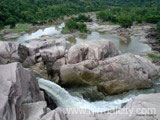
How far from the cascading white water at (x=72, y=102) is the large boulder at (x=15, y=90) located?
11.8 feet

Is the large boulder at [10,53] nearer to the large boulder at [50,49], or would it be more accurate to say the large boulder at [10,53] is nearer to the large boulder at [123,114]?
the large boulder at [50,49]

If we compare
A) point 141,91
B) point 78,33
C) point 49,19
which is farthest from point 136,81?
point 49,19

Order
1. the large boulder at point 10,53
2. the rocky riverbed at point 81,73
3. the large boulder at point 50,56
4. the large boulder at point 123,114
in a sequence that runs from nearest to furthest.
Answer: the large boulder at point 123,114 → the rocky riverbed at point 81,73 → the large boulder at point 10,53 → the large boulder at point 50,56

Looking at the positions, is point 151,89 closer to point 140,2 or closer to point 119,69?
point 119,69

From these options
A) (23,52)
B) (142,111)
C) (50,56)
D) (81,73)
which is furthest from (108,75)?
(142,111)

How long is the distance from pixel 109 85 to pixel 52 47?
26.7ft

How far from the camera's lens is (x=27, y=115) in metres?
12.4

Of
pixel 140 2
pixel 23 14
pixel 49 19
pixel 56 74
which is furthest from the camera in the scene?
pixel 140 2

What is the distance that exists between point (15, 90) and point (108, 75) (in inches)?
440

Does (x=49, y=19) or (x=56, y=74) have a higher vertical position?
(x=56, y=74)

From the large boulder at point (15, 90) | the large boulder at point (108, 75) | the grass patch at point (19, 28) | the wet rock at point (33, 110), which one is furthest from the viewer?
the grass patch at point (19, 28)

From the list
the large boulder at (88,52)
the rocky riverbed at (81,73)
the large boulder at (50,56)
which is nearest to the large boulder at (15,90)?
the rocky riverbed at (81,73)

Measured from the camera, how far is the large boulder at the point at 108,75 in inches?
882

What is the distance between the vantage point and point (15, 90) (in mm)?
13555
